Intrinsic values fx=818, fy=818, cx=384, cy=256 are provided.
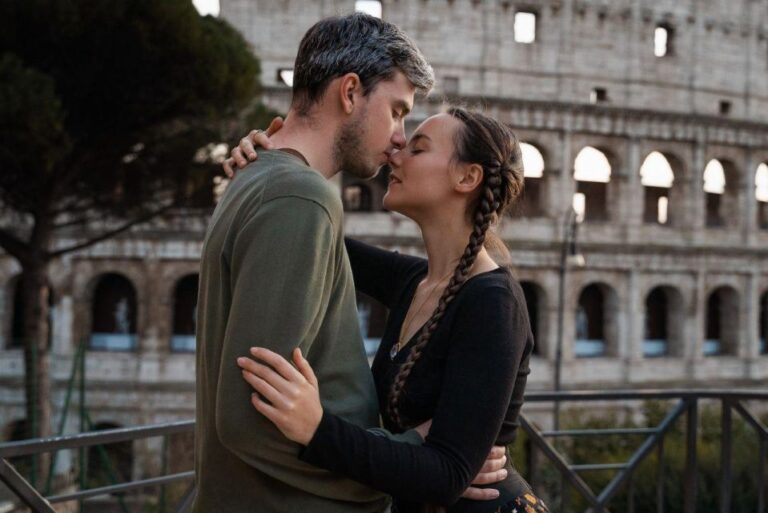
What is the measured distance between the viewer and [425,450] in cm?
167

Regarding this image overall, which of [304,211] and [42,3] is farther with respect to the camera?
[42,3]

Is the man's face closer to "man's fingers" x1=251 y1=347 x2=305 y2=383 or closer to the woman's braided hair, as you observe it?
the woman's braided hair

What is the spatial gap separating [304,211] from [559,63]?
21.4m

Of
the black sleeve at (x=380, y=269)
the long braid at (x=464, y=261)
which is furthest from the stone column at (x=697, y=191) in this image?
the long braid at (x=464, y=261)

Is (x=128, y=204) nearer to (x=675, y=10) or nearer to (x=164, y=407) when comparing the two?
(x=164, y=407)

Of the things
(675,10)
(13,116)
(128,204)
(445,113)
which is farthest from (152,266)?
(445,113)

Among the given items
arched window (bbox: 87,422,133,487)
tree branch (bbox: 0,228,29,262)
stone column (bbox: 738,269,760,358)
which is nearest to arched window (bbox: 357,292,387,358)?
arched window (bbox: 87,422,133,487)

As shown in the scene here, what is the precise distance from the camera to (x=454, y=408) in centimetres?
169

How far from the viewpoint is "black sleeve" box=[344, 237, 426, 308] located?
257 cm

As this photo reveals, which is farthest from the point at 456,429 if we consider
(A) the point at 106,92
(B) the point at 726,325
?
(B) the point at 726,325

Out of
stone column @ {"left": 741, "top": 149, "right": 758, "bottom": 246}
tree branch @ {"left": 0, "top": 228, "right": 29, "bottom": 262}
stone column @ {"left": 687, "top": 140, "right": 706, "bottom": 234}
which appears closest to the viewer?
tree branch @ {"left": 0, "top": 228, "right": 29, "bottom": 262}

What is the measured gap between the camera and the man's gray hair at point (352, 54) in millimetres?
1774

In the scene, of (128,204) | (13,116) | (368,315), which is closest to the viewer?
(13,116)

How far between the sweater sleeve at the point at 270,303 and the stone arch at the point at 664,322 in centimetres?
2246
